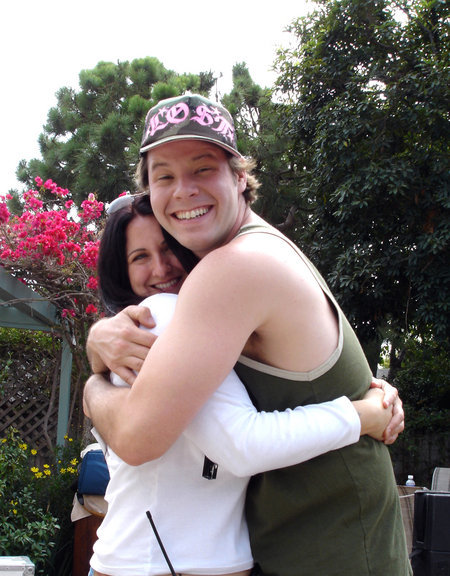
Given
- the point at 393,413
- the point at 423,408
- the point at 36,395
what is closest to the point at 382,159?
the point at 36,395

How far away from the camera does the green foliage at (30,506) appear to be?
4.01 m

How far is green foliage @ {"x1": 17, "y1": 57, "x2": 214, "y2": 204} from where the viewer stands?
11.5 meters

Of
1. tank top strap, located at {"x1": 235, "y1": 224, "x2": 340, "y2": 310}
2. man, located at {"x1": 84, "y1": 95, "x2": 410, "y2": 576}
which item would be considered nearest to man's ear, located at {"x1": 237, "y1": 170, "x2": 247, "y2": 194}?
Result: man, located at {"x1": 84, "y1": 95, "x2": 410, "y2": 576}

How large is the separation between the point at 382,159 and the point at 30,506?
5621mm

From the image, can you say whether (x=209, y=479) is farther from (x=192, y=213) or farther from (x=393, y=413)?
(x=192, y=213)

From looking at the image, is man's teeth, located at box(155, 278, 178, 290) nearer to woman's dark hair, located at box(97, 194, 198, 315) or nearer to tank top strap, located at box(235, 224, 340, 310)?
woman's dark hair, located at box(97, 194, 198, 315)

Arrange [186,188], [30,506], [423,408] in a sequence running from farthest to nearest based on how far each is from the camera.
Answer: [423,408]
[30,506]
[186,188]

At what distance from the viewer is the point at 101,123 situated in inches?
515

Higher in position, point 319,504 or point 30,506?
point 319,504

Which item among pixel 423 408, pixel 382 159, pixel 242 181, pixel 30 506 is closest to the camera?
pixel 242 181

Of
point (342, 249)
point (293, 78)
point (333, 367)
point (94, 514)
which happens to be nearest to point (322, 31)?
point (293, 78)

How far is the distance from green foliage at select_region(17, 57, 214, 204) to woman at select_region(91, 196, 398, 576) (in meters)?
10.1

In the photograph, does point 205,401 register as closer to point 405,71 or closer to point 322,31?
point 405,71

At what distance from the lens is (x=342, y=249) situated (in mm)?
8469
